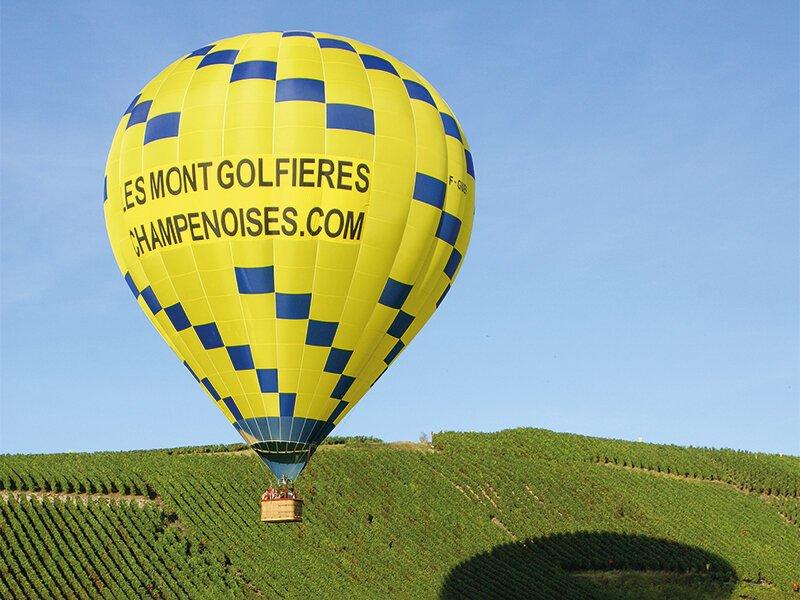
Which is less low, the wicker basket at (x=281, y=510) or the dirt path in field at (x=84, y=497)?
the dirt path in field at (x=84, y=497)

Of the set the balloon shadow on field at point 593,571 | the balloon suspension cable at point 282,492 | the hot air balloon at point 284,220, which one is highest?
the hot air balloon at point 284,220

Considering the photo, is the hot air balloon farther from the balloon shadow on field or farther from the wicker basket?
the balloon shadow on field

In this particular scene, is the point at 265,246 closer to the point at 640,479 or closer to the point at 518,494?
the point at 518,494

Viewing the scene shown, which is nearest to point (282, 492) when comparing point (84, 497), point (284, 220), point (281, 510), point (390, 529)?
point (281, 510)

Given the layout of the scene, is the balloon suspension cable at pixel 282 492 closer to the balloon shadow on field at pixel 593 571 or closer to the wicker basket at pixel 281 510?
the wicker basket at pixel 281 510

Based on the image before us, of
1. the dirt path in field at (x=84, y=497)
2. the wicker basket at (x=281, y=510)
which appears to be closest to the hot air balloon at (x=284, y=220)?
the wicker basket at (x=281, y=510)

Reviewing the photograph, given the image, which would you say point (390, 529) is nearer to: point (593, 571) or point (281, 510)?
point (593, 571)
